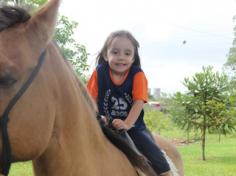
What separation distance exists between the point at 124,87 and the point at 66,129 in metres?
1.09

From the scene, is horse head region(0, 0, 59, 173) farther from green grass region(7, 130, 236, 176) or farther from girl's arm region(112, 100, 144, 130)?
green grass region(7, 130, 236, 176)

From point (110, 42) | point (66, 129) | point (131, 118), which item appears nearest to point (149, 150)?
point (131, 118)

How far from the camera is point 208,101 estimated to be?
22.9 metres

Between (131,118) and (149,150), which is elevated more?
(131,118)

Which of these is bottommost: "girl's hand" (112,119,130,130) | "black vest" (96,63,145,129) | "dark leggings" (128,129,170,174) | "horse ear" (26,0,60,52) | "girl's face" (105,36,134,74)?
"dark leggings" (128,129,170,174)

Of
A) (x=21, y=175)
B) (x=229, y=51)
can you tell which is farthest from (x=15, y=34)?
(x=229, y=51)

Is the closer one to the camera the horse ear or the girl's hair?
the horse ear

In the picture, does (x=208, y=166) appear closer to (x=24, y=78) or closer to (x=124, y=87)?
(x=124, y=87)

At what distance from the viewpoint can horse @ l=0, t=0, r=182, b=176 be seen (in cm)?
214

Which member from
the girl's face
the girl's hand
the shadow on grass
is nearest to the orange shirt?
the girl's face

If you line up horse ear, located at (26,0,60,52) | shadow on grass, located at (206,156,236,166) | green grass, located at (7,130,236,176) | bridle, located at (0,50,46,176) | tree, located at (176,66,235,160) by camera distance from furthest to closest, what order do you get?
tree, located at (176,66,235,160) → shadow on grass, located at (206,156,236,166) → green grass, located at (7,130,236,176) → horse ear, located at (26,0,60,52) → bridle, located at (0,50,46,176)

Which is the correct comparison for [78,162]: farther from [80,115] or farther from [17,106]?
[17,106]

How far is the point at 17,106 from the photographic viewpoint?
216cm

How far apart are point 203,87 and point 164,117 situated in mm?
13066
